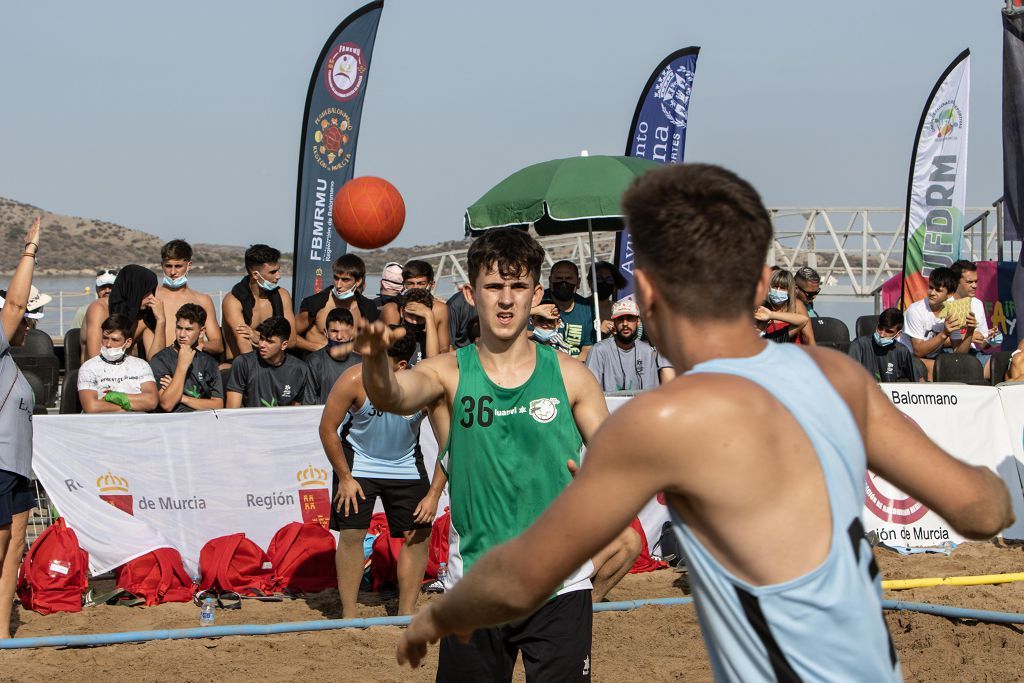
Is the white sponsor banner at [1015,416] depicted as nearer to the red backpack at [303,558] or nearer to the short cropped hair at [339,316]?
the short cropped hair at [339,316]

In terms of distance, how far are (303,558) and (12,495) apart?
2258 mm

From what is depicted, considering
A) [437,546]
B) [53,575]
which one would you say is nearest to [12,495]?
[53,575]

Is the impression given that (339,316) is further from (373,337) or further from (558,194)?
(373,337)

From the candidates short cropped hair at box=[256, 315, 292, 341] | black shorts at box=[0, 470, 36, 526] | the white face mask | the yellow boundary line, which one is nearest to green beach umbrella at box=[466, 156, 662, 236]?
short cropped hair at box=[256, 315, 292, 341]

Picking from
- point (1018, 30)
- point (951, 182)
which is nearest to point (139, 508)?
point (1018, 30)

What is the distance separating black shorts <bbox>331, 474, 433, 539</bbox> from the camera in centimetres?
734

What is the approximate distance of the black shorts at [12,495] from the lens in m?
6.50

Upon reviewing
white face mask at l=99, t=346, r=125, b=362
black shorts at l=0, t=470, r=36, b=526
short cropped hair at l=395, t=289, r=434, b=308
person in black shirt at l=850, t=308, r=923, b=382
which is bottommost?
black shorts at l=0, t=470, r=36, b=526

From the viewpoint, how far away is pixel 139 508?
27.4ft

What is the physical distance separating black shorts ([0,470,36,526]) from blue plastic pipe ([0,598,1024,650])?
29.1 inches

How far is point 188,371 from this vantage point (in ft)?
29.2

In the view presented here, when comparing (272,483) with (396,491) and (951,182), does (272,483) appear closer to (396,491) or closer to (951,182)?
(396,491)

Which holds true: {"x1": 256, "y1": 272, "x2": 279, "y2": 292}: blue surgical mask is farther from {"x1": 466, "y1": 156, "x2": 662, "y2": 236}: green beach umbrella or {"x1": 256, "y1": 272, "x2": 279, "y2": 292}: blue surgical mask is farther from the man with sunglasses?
the man with sunglasses

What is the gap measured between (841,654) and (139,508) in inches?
288
